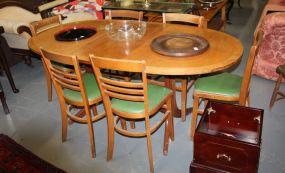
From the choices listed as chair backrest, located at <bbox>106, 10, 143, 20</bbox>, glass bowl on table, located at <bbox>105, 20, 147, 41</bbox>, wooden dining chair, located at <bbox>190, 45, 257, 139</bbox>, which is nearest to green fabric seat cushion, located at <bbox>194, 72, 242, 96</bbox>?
wooden dining chair, located at <bbox>190, 45, 257, 139</bbox>

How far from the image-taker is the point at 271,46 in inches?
110

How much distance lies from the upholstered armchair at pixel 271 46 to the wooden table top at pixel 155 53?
2.67 ft

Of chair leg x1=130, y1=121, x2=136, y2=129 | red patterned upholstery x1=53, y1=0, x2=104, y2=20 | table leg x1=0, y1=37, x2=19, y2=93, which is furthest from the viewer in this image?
red patterned upholstery x1=53, y1=0, x2=104, y2=20

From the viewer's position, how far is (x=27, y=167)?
2.14 metres

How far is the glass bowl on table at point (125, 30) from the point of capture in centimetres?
223

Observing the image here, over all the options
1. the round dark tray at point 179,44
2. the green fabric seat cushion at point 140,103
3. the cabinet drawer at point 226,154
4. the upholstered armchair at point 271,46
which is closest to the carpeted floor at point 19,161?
the green fabric seat cushion at point 140,103

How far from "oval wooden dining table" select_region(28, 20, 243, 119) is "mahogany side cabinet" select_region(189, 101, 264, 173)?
1.15ft

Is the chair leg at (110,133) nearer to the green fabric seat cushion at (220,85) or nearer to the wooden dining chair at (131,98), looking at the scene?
the wooden dining chair at (131,98)

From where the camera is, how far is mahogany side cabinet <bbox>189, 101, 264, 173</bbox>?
1.60m

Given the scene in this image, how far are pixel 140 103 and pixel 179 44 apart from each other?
1.68 feet

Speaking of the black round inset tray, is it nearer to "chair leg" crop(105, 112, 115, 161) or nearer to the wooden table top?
the wooden table top

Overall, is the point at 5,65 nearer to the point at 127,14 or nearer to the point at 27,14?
the point at 27,14

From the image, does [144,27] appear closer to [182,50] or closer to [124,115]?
[182,50]

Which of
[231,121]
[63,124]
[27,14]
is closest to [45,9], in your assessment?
[27,14]
